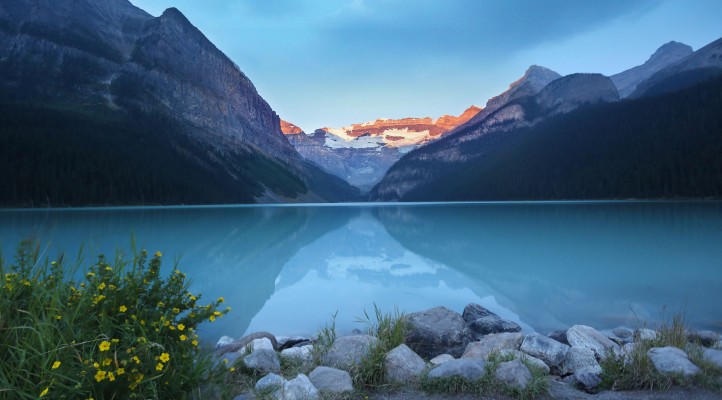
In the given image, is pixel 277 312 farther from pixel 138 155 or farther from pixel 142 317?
pixel 138 155

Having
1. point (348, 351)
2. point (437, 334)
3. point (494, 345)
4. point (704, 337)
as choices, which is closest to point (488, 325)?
point (437, 334)

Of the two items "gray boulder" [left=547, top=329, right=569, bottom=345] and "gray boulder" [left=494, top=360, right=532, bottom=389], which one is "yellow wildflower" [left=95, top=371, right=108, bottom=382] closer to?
"gray boulder" [left=494, top=360, right=532, bottom=389]

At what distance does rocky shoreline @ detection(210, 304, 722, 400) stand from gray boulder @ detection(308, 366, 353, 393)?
0.05ft

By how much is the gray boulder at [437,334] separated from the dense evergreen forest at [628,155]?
118 m

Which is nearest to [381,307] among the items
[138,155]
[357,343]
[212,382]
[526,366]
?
[357,343]

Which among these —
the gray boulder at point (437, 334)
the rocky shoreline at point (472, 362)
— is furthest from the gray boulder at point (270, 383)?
the gray boulder at point (437, 334)

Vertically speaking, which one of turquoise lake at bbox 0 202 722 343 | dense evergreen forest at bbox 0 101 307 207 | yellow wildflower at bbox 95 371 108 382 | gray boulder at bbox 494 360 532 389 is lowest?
turquoise lake at bbox 0 202 722 343

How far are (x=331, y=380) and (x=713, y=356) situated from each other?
5.97 meters

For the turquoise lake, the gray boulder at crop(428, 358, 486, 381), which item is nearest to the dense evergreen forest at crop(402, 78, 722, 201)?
the turquoise lake

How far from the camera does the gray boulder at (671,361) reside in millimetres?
5883

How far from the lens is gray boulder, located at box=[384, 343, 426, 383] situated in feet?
20.7

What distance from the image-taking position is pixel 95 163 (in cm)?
10856

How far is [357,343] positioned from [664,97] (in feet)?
593

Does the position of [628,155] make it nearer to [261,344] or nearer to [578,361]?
[578,361]
